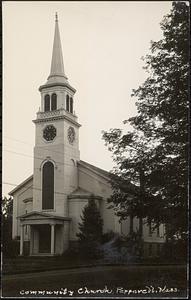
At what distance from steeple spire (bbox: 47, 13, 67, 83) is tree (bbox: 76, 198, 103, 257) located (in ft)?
3.62

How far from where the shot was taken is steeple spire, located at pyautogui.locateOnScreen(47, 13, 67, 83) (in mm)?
4910

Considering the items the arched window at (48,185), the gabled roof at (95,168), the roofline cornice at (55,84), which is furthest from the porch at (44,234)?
the roofline cornice at (55,84)

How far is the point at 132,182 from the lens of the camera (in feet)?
16.3

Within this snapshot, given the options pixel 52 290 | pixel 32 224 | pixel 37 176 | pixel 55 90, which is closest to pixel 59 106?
pixel 55 90

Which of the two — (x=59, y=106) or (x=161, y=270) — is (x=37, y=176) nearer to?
(x=59, y=106)

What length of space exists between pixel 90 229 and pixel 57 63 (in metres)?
1.48

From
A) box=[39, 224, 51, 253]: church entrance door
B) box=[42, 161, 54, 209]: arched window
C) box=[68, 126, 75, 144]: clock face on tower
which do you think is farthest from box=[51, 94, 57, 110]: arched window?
box=[39, 224, 51, 253]: church entrance door

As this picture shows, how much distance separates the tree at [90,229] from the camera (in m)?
4.83

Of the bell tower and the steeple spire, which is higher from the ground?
the steeple spire

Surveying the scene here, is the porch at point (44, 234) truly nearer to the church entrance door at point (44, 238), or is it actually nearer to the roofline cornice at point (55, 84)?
the church entrance door at point (44, 238)

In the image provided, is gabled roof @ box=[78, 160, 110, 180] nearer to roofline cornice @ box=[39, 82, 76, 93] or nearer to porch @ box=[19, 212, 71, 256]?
porch @ box=[19, 212, 71, 256]

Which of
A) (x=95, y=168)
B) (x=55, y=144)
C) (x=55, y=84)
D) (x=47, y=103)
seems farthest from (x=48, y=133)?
(x=95, y=168)

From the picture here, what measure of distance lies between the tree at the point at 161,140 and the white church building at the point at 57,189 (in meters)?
0.15

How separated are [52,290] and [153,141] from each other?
154 cm
